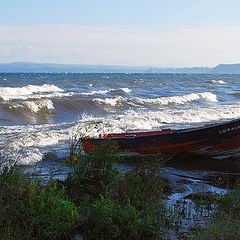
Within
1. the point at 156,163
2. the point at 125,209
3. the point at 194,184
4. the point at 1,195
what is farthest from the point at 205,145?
the point at 1,195

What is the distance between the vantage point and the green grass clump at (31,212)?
16.3ft

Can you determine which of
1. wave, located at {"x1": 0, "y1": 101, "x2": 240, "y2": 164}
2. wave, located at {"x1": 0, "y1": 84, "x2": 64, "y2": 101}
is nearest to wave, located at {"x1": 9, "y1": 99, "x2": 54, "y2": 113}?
wave, located at {"x1": 0, "y1": 101, "x2": 240, "y2": 164}

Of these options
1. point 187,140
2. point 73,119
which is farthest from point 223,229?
point 73,119

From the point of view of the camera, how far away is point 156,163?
6941mm

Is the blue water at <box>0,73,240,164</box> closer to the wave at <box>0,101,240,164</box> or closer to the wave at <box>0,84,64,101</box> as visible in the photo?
the wave at <box>0,101,240,164</box>

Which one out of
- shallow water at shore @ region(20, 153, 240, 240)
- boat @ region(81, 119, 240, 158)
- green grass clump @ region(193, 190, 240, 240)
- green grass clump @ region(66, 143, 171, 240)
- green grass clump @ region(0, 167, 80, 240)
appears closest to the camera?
green grass clump @ region(193, 190, 240, 240)

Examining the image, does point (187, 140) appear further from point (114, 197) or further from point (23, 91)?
point (23, 91)

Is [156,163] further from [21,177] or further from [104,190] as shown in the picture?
[21,177]

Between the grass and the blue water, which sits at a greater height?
the grass

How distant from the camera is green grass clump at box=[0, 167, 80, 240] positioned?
16.3ft

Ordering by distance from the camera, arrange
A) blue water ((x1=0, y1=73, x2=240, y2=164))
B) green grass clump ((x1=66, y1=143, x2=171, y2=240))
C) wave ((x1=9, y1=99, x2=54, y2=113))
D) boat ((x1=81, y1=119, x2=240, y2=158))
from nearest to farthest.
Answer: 1. green grass clump ((x1=66, y1=143, x2=171, y2=240))
2. boat ((x1=81, y1=119, x2=240, y2=158))
3. blue water ((x1=0, y1=73, x2=240, y2=164))
4. wave ((x1=9, y1=99, x2=54, y2=113))

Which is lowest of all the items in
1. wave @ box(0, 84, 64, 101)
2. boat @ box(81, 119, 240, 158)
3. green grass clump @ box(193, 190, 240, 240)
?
wave @ box(0, 84, 64, 101)

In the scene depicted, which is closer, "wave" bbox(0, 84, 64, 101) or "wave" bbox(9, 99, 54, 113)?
"wave" bbox(9, 99, 54, 113)

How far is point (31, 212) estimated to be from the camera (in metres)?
5.23
